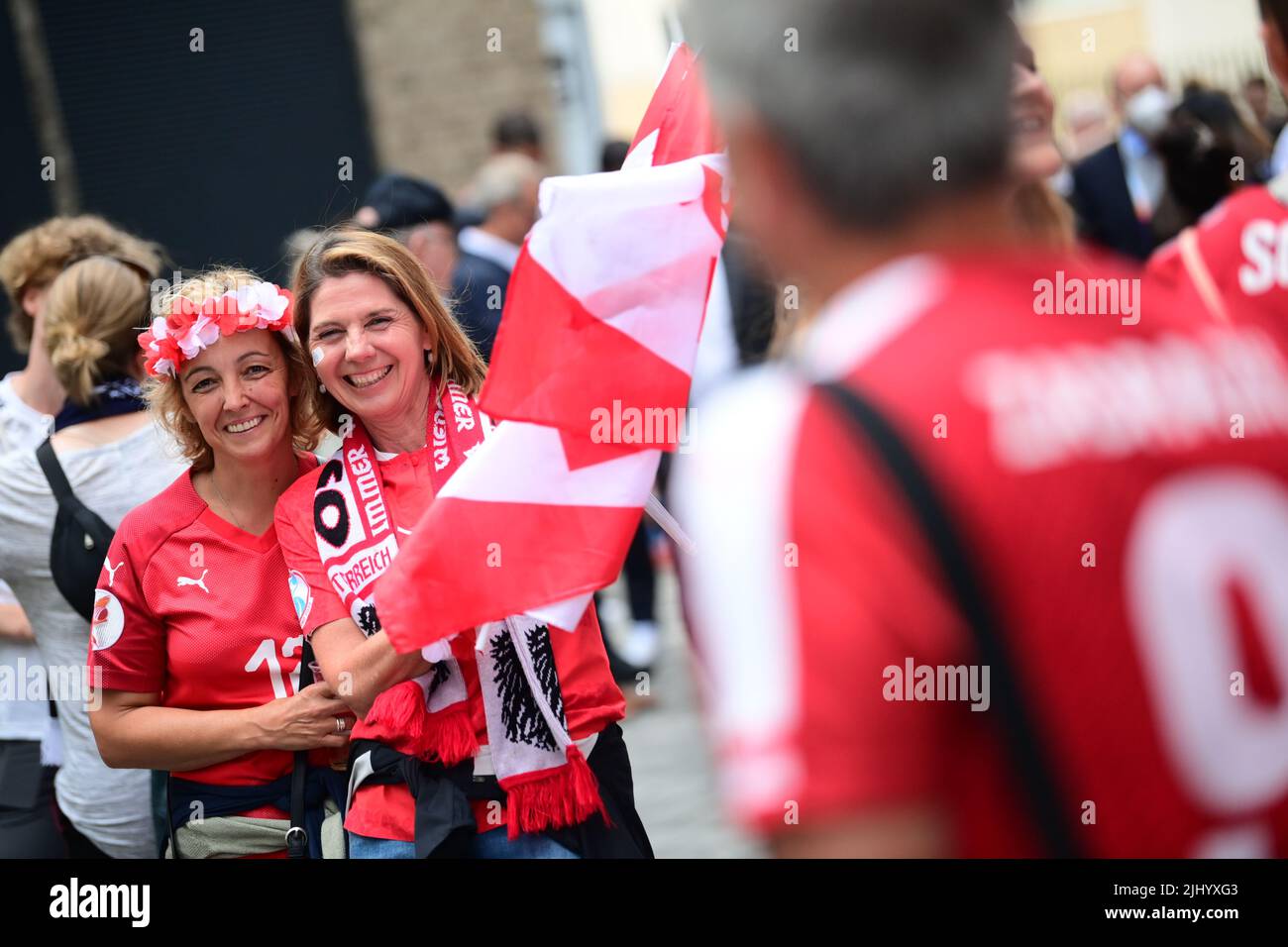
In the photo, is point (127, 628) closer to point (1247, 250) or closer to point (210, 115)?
point (1247, 250)

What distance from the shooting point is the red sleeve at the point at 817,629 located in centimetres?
99

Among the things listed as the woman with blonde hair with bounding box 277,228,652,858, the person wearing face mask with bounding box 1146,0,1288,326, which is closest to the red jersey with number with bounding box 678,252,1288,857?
the person wearing face mask with bounding box 1146,0,1288,326

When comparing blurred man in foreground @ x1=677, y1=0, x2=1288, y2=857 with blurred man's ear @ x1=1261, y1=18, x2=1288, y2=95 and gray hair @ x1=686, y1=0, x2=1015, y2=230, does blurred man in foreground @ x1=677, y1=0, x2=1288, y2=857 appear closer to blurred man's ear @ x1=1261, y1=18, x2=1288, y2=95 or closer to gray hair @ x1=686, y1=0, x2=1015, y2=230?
gray hair @ x1=686, y1=0, x2=1015, y2=230

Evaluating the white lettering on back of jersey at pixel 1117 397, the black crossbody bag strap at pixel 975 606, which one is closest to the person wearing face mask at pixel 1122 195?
the white lettering on back of jersey at pixel 1117 397

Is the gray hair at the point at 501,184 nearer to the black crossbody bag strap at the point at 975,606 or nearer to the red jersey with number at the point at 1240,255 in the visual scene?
the red jersey with number at the point at 1240,255

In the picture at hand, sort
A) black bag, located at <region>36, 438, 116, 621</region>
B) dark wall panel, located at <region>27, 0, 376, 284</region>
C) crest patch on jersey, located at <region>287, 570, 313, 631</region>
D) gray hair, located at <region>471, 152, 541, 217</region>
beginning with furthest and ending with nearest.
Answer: dark wall panel, located at <region>27, 0, 376, 284</region> < gray hair, located at <region>471, 152, 541, 217</region> < black bag, located at <region>36, 438, 116, 621</region> < crest patch on jersey, located at <region>287, 570, 313, 631</region>

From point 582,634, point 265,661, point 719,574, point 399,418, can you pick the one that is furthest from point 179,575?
point 719,574

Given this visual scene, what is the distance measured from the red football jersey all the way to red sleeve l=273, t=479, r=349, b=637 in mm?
94

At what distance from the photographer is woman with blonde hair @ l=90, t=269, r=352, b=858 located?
271 cm

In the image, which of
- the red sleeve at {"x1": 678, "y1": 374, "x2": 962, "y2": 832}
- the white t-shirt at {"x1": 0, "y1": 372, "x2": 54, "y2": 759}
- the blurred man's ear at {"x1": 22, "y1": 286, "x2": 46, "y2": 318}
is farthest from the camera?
the blurred man's ear at {"x1": 22, "y1": 286, "x2": 46, "y2": 318}

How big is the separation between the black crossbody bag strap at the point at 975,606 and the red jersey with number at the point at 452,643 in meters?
1.57
